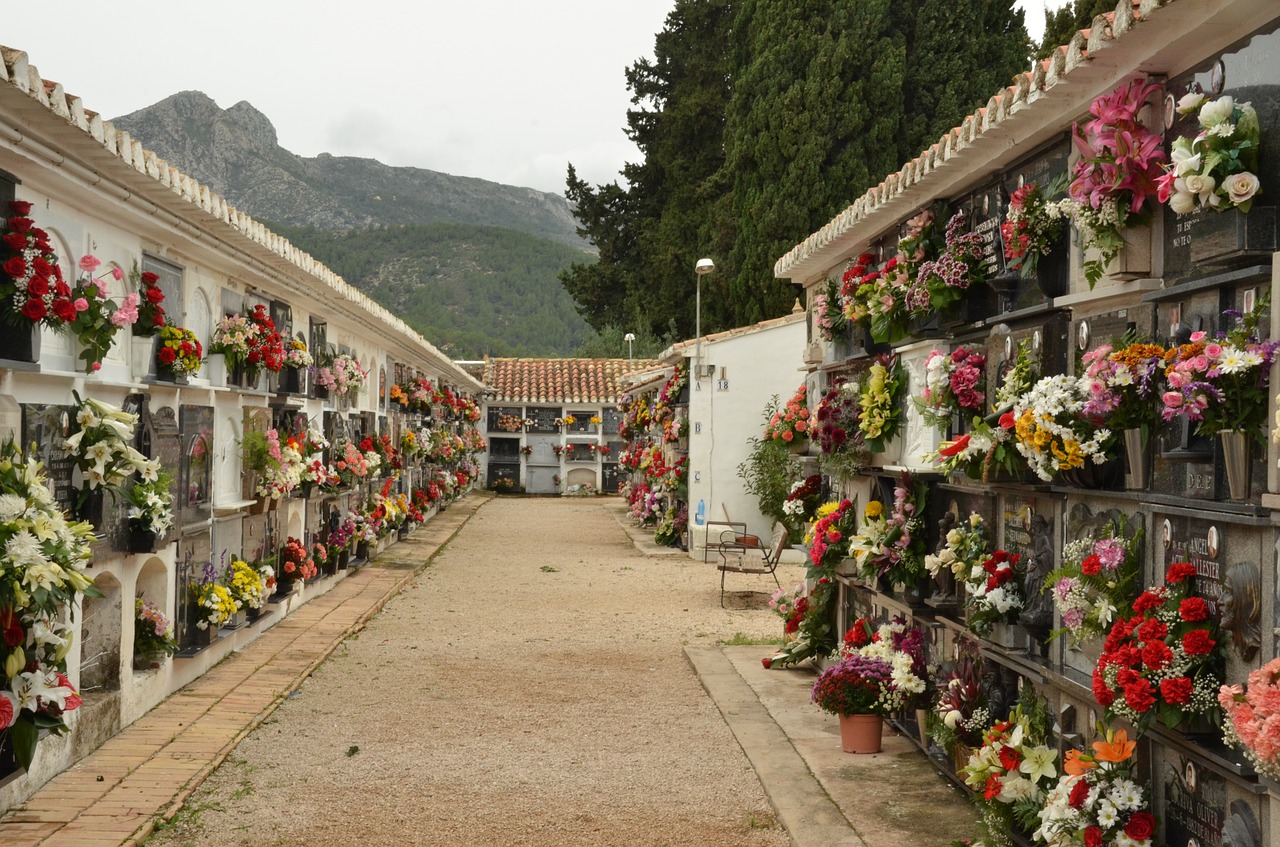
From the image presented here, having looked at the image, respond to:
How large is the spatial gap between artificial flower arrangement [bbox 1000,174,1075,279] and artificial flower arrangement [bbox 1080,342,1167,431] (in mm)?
953

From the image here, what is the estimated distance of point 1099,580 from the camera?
4250 millimetres

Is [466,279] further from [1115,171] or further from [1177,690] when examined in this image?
[1177,690]

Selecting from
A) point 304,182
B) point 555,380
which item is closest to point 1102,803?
point 555,380

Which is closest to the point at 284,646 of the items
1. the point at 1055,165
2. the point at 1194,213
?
the point at 1055,165

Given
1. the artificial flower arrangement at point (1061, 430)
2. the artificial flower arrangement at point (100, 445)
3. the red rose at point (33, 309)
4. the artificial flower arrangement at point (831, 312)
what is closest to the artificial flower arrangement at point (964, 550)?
the artificial flower arrangement at point (1061, 430)

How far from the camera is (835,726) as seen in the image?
771 cm

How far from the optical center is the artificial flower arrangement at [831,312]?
9.05 m

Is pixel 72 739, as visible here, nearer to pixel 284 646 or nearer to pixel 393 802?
pixel 393 802

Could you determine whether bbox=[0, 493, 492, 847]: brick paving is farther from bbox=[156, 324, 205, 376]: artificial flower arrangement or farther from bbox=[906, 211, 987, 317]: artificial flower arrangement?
bbox=[906, 211, 987, 317]: artificial flower arrangement

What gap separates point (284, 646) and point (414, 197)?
91.9 metres

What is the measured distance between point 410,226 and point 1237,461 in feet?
247

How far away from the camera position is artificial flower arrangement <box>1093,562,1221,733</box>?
3.61m

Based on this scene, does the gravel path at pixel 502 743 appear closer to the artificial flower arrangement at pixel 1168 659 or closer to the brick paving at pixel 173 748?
the brick paving at pixel 173 748

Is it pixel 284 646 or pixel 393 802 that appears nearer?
pixel 393 802
